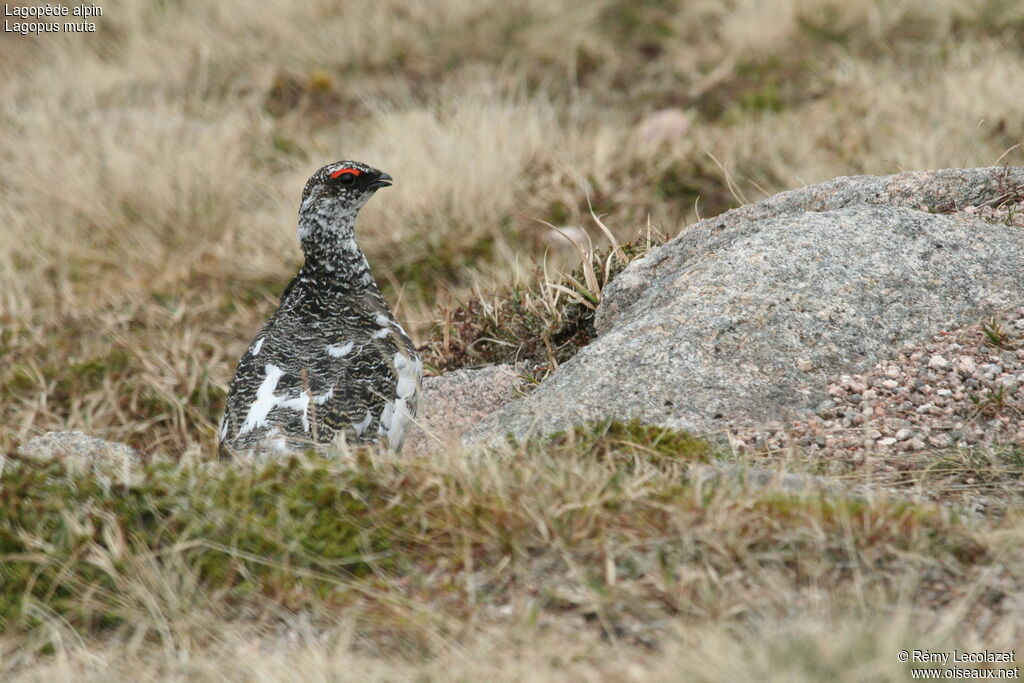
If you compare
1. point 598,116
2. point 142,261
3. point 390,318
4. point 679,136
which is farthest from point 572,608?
point 598,116

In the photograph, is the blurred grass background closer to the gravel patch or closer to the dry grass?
the dry grass

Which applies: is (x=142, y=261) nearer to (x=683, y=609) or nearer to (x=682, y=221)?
(x=682, y=221)

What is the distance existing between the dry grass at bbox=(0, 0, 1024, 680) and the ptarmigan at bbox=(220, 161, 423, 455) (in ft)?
1.98

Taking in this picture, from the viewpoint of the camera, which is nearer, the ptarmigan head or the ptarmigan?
the ptarmigan

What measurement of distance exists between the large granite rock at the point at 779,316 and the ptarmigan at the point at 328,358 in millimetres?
426

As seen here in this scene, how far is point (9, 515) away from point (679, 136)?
6391mm

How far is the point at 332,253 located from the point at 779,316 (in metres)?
2.10

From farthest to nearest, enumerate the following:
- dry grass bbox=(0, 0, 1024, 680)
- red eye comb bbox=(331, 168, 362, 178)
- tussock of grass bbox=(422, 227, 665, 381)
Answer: red eye comb bbox=(331, 168, 362, 178), tussock of grass bbox=(422, 227, 665, 381), dry grass bbox=(0, 0, 1024, 680)

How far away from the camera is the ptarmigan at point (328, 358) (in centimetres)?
441

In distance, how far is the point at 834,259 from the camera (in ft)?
14.4

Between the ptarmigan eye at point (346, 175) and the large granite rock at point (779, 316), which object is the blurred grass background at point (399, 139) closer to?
the ptarmigan eye at point (346, 175)

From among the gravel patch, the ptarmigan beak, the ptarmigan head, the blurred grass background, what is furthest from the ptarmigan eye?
the gravel patch

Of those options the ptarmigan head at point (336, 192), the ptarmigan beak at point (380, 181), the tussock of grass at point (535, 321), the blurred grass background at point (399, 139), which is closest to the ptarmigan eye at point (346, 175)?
the ptarmigan head at point (336, 192)

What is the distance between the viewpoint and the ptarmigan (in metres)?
4.41
